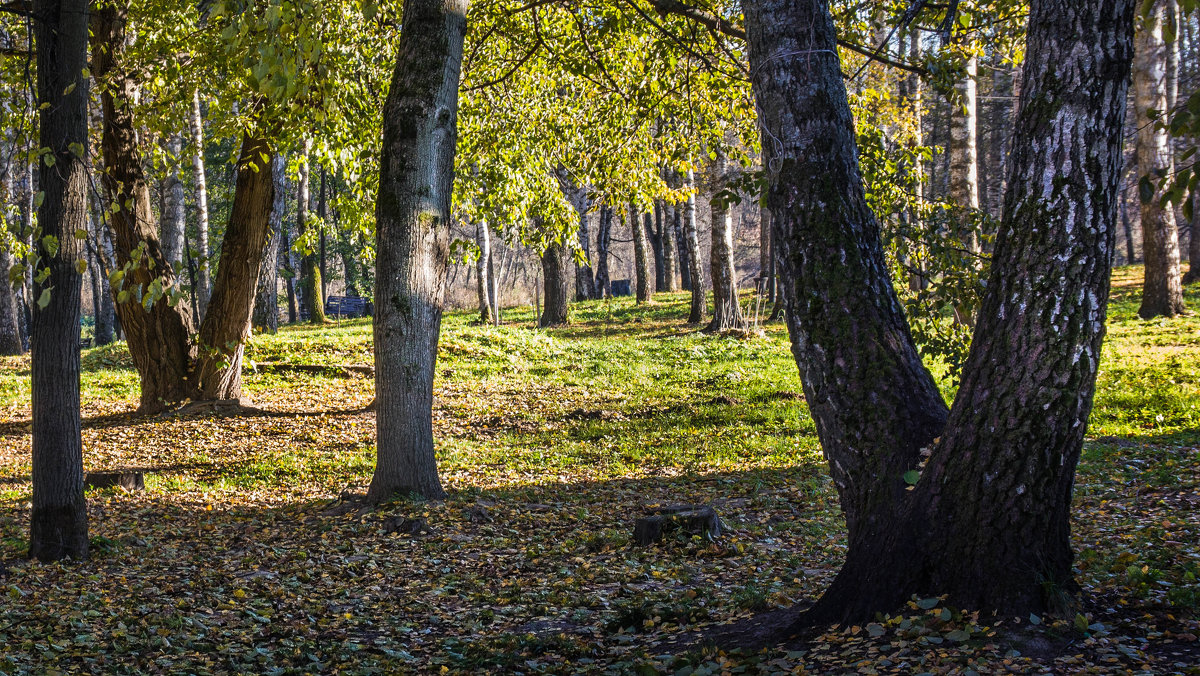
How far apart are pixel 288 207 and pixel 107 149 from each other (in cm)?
2332

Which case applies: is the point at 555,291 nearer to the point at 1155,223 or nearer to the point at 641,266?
the point at 641,266

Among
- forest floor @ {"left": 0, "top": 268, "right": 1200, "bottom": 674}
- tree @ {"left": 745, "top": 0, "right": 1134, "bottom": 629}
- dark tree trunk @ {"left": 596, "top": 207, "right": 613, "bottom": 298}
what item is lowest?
forest floor @ {"left": 0, "top": 268, "right": 1200, "bottom": 674}

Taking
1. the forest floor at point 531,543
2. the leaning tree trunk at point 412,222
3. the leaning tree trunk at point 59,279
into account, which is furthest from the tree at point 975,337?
the leaning tree trunk at point 59,279

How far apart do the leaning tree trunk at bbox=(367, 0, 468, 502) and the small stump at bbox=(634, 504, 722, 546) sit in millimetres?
2314

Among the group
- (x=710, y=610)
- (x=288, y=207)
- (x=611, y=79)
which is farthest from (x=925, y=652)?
(x=288, y=207)

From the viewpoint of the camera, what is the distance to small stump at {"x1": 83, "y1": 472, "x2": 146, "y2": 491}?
29.3 feet

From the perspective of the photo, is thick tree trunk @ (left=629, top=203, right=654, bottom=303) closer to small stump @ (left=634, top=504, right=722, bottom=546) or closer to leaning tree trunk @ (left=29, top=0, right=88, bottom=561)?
small stump @ (left=634, top=504, right=722, bottom=546)

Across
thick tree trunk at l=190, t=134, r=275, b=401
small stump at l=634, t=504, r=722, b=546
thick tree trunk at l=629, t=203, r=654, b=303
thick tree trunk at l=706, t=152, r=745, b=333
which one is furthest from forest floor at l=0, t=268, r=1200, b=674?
thick tree trunk at l=629, t=203, r=654, b=303

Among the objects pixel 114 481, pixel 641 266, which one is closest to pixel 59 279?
pixel 114 481

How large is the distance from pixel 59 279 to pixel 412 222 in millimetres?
2734

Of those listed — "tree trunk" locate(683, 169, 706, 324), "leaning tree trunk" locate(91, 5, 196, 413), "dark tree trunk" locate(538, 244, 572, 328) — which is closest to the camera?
"leaning tree trunk" locate(91, 5, 196, 413)

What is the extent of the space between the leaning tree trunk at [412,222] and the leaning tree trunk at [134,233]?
346 cm

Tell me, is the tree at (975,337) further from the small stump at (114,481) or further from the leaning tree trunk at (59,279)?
the small stump at (114,481)

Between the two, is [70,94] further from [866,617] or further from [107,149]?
[107,149]
